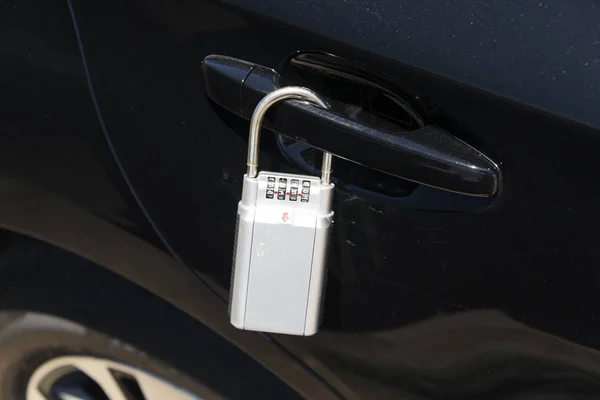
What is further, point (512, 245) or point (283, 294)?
point (283, 294)

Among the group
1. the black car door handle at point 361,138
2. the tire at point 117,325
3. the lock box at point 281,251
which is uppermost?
the black car door handle at point 361,138

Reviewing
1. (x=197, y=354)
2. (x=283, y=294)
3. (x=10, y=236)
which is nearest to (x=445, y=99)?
(x=283, y=294)

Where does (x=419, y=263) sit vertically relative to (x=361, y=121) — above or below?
below

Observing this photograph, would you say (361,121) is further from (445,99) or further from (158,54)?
(158,54)

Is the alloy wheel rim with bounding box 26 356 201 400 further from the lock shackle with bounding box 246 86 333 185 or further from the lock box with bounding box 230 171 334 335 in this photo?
the lock shackle with bounding box 246 86 333 185

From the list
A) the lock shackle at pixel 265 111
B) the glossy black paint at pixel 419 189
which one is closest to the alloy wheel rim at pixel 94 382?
the glossy black paint at pixel 419 189

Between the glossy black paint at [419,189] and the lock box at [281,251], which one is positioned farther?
the lock box at [281,251]

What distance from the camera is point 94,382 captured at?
1379mm

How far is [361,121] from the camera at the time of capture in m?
0.90

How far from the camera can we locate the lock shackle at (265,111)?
0.89 m

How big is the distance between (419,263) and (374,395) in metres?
0.26

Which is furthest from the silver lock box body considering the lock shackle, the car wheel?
the car wheel

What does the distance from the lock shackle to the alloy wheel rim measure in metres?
0.50

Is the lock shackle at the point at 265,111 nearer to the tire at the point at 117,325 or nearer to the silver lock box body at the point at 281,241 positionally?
the silver lock box body at the point at 281,241
